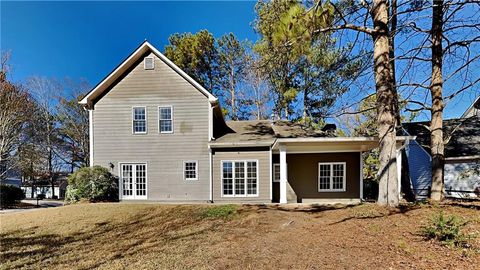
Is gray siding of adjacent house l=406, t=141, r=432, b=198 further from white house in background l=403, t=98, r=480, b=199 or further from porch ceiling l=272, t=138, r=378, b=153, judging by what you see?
porch ceiling l=272, t=138, r=378, b=153

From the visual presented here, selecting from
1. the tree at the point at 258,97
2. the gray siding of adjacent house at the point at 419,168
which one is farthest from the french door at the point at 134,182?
the gray siding of adjacent house at the point at 419,168

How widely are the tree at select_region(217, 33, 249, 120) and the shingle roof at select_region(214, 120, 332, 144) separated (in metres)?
9.78

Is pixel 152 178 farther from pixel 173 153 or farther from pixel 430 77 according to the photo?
pixel 430 77

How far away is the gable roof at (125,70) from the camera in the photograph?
14.5 metres

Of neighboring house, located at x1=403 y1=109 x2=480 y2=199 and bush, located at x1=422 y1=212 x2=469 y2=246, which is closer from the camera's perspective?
bush, located at x1=422 y1=212 x2=469 y2=246

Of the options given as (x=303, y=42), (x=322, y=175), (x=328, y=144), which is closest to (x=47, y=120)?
(x=322, y=175)

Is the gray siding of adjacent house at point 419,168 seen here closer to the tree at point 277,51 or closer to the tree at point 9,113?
the tree at point 277,51

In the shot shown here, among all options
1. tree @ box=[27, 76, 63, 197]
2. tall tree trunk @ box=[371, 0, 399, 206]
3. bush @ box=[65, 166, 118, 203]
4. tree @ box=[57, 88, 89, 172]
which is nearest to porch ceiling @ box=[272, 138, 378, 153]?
tall tree trunk @ box=[371, 0, 399, 206]

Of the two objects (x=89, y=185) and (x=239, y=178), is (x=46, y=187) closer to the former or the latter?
(x=89, y=185)

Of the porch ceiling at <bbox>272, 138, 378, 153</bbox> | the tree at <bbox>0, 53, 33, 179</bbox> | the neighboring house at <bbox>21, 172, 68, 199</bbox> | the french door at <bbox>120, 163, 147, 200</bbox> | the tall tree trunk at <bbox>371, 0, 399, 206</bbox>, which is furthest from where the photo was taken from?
the neighboring house at <bbox>21, 172, 68, 199</bbox>

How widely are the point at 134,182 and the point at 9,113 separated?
14.0m

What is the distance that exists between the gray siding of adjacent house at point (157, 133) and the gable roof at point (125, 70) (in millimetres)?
235

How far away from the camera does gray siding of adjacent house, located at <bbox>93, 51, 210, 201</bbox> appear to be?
14.5 metres

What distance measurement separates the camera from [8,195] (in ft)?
66.1
